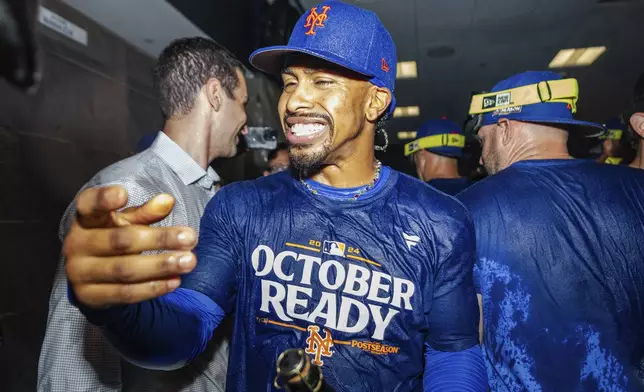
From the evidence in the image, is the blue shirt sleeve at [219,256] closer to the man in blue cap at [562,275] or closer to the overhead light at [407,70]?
the man in blue cap at [562,275]

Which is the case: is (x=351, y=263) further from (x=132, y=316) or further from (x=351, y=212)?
(x=132, y=316)

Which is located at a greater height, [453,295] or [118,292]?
[118,292]

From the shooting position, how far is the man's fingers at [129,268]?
0.76 m

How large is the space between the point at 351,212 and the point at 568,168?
1416mm

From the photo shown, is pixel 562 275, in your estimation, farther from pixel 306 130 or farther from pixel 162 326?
pixel 162 326

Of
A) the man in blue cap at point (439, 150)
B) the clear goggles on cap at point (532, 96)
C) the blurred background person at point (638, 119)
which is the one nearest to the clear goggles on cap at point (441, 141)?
the man in blue cap at point (439, 150)

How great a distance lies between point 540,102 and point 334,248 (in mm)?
1799

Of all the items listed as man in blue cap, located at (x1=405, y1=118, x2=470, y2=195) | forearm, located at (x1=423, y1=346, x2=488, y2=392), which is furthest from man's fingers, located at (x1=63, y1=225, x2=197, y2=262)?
man in blue cap, located at (x1=405, y1=118, x2=470, y2=195)

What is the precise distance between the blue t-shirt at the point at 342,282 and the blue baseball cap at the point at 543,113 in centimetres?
122

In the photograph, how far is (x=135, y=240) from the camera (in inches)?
29.6

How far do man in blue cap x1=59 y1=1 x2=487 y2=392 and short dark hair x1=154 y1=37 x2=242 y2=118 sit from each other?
2.27 ft

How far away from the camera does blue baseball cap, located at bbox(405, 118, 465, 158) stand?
4.79 metres

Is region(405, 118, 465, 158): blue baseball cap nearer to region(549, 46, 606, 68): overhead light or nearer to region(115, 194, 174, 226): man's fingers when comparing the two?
region(115, 194, 174, 226): man's fingers

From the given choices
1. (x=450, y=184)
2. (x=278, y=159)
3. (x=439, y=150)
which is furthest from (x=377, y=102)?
(x=278, y=159)
